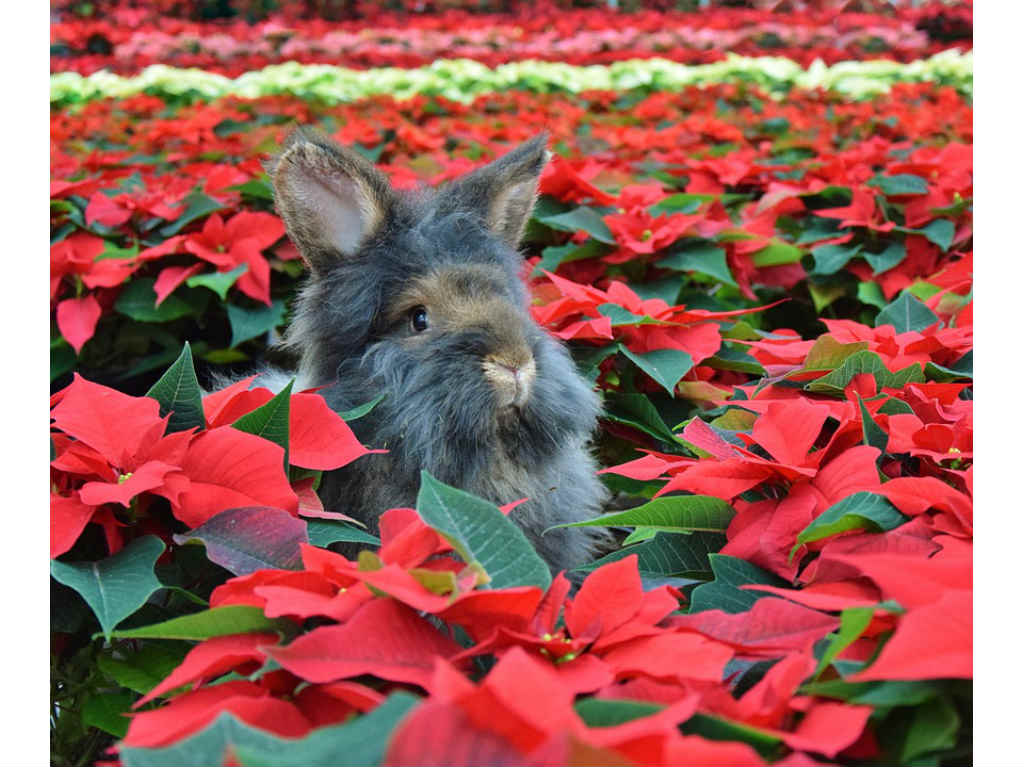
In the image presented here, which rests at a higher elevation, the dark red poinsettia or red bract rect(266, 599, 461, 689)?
the dark red poinsettia

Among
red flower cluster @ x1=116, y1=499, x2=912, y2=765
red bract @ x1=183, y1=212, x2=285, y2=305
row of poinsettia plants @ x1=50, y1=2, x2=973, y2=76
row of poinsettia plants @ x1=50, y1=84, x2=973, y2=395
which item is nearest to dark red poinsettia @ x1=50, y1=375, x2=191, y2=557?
red flower cluster @ x1=116, y1=499, x2=912, y2=765

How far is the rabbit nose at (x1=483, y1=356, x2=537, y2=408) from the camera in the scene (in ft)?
6.50

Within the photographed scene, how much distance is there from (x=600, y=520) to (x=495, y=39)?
10891 mm

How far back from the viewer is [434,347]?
2041 mm

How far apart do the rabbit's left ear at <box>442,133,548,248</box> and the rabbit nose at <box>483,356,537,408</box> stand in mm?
516

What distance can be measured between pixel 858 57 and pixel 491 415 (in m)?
10.3

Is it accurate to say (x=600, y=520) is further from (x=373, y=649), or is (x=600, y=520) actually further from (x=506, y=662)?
(x=506, y=662)

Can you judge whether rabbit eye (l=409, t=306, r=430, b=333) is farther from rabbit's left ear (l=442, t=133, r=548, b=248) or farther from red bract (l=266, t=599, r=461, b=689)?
red bract (l=266, t=599, r=461, b=689)

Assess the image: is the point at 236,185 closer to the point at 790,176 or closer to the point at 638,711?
the point at 790,176

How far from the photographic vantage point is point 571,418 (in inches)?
83.7

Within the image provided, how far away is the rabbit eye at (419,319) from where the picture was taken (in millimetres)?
2145

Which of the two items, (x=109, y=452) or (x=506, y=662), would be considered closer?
(x=506, y=662)

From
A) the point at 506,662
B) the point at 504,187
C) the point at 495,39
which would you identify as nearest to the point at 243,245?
the point at 504,187

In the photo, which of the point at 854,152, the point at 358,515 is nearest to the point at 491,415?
the point at 358,515
